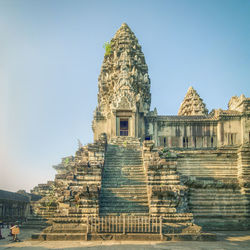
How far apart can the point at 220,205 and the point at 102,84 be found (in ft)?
70.9

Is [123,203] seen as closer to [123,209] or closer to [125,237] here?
[123,209]

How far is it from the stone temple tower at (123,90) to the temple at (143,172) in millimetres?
110

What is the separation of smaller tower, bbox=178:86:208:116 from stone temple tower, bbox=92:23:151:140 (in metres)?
16.1

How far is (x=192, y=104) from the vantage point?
168 ft

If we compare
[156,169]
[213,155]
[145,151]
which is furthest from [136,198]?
[213,155]

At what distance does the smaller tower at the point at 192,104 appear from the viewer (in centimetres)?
4993

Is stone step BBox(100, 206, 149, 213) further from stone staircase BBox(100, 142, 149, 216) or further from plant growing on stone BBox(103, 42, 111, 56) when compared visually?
plant growing on stone BBox(103, 42, 111, 56)

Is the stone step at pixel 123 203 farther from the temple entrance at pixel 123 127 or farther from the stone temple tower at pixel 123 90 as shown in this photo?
the temple entrance at pixel 123 127

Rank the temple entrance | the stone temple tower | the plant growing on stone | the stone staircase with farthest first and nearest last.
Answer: the plant growing on stone → the temple entrance → the stone temple tower → the stone staircase

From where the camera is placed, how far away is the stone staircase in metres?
15.7

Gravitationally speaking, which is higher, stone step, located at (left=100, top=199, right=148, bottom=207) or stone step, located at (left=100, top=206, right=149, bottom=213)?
stone step, located at (left=100, top=199, right=148, bottom=207)

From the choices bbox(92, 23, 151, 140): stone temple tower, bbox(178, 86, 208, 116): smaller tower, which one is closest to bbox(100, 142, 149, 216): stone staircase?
bbox(92, 23, 151, 140): stone temple tower

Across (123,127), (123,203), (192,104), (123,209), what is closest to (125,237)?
(123,209)

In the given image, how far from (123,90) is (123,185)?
51.7 ft
